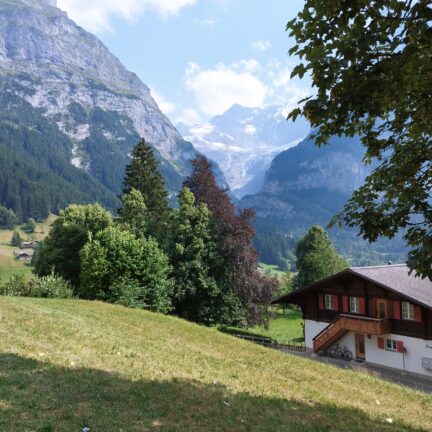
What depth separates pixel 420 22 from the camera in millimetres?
6012

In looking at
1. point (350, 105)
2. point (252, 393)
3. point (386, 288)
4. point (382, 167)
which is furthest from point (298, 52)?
point (386, 288)

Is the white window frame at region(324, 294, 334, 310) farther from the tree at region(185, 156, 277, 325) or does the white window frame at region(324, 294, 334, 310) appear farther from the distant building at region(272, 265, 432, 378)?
the tree at region(185, 156, 277, 325)

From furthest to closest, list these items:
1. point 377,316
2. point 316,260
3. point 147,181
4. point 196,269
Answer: point 316,260 < point 147,181 < point 196,269 < point 377,316

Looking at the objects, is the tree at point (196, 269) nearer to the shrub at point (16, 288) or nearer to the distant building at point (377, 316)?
the distant building at point (377, 316)

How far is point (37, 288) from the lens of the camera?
35188mm

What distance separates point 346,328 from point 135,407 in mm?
31434

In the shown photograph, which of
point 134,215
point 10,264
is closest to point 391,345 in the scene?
point 134,215

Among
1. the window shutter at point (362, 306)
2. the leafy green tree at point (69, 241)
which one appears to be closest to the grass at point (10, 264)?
the leafy green tree at point (69, 241)

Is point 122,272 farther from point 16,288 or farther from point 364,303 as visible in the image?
point 364,303

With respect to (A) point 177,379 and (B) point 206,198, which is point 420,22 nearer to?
(A) point 177,379

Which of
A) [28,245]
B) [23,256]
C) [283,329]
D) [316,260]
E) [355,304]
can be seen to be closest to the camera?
[355,304]

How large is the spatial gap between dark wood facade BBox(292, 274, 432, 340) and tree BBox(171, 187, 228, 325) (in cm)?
850

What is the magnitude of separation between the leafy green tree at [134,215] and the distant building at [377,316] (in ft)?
62.6

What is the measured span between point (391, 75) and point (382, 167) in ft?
15.4
